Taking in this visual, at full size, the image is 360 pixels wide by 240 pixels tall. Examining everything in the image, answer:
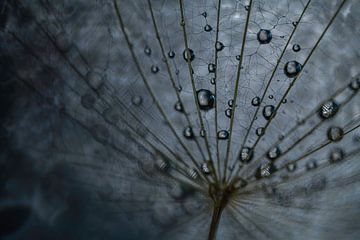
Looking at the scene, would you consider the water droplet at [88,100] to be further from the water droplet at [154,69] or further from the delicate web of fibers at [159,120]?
the water droplet at [154,69]

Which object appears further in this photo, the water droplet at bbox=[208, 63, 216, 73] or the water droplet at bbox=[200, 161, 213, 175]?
the water droplet at bbox=[208, 63, 216, 73]

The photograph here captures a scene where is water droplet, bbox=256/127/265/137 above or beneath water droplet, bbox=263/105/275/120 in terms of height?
beneath

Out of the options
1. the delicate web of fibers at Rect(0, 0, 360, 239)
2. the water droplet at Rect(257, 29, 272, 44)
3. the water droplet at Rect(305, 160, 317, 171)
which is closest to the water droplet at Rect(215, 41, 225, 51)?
the delicate web of fibers at Rect(0, 0, 360, 239)

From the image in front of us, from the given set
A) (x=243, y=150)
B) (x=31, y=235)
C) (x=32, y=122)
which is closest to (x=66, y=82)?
(x=32, y=122)

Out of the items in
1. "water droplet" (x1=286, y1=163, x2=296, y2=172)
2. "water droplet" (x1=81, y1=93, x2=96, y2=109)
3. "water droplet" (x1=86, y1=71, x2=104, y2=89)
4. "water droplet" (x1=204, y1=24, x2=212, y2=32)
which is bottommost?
"water droplet" (x1=81, y1=93, x2=96, y2=109)

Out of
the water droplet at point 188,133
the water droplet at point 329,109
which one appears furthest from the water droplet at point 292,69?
the water droplet at point 188,133

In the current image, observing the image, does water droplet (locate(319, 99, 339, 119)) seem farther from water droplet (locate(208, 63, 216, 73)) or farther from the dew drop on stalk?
water droplet (locate(208, 63, 216, 73))
